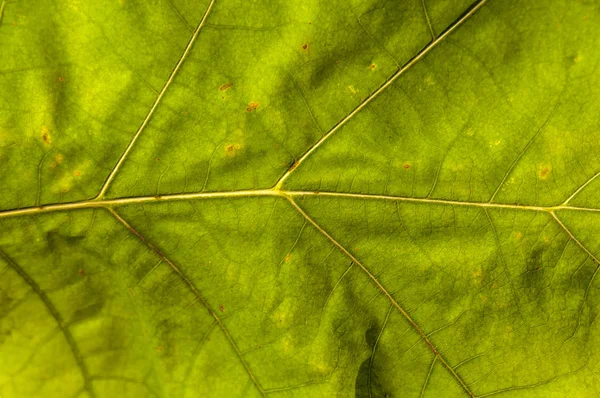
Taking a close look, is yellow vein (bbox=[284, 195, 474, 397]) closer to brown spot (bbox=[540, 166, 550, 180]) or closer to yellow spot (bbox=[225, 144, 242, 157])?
yellow spot (bbox=[225, 144, 242, 157])

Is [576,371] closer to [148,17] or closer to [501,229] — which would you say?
[501,229]

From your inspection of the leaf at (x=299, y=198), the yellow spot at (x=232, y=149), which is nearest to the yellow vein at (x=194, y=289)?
the leaf at (x=299, y=198)

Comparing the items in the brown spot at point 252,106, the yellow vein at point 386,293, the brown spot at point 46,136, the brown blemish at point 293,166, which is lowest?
the yellow vein at point 386,293

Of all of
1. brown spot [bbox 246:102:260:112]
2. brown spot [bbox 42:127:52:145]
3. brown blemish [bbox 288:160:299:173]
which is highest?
brown spot [bbox 42:127:52:145]

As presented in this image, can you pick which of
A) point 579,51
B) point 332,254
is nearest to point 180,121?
point 332,254

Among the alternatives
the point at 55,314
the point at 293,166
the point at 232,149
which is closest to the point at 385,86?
the point at 293,166

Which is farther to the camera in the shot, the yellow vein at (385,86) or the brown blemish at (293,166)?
the brown blemish at (293,166)

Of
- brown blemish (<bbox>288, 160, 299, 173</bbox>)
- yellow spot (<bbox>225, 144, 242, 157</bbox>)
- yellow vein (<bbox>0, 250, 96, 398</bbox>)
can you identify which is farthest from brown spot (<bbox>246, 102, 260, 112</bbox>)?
yellow vein (<bbox>0, 250, 96, 398</bbox>)

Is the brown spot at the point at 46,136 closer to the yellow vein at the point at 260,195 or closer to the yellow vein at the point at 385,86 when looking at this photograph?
the yellow vein at the point at 260,195
